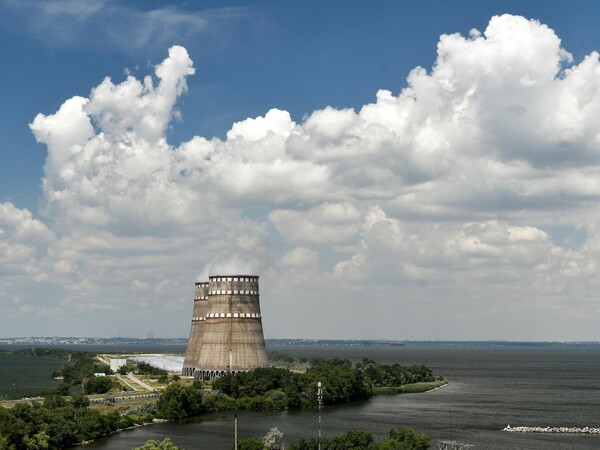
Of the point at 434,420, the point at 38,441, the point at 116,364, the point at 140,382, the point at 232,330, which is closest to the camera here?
the point at 38,441

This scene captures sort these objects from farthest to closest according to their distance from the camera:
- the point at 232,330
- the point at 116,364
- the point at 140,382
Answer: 1. the point at 116,364
2. the point at 140,382
3. the point at 232,330

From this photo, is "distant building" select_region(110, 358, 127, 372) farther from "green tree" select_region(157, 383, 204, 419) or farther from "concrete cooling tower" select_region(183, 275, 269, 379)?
"green tree" select_region(157, 383, 204, 419)

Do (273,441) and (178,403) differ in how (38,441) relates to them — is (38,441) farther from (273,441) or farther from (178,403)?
(178,403)

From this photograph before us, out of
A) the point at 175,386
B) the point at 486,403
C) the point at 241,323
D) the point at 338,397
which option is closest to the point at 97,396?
the point at 175,386

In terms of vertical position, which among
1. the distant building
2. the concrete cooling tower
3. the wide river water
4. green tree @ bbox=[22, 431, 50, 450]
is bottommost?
the wide river water

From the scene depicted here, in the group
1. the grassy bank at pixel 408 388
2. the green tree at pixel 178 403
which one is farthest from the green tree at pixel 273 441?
the grassy bank at pixel 408 388

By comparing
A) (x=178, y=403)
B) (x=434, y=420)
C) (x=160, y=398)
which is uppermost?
(x=160, y=398)

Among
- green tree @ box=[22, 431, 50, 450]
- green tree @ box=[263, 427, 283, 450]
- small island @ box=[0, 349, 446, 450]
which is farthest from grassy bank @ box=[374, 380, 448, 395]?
green tree @ box=[22, 431, 50, 450]

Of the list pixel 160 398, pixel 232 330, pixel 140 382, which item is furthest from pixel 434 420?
pixel 140 382

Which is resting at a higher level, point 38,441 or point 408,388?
point 38,441

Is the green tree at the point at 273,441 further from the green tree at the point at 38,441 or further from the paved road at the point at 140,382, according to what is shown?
the paved road at the point at 140,382

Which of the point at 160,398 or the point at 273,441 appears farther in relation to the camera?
the point at 160,398
